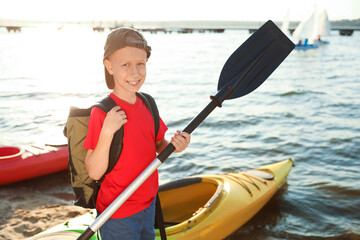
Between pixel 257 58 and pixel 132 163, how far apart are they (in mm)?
1147

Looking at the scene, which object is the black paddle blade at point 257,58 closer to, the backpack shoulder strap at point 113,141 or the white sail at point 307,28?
the backpack shoulder strap at point 113,141

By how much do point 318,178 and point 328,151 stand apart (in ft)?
5.32

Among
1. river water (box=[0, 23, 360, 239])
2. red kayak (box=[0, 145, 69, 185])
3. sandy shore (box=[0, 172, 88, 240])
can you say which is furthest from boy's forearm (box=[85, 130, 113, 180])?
red kayak (box=[0, 145, 69, 185])

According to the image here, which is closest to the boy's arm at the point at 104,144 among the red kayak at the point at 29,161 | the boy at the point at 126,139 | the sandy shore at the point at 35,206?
the boy at the point at 126,139

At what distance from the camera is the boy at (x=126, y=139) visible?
1.67 m

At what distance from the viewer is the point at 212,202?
3.77m

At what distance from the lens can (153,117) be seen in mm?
1948

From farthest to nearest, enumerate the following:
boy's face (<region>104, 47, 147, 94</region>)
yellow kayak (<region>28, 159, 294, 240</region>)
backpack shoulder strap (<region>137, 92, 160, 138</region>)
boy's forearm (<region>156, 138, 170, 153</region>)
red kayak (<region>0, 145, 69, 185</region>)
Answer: red kayak (<region>0, 145, 69, 185</region>) → yellow kayak (<region>28, 159, 294, 240</region>) → boy's forearm (<region>156, 138, 170, 153</region>) → backpack shoulder strap (<region>137, 92, 160, 138</region>) → boy's face (<region>104, 47, 147, 94</region>)

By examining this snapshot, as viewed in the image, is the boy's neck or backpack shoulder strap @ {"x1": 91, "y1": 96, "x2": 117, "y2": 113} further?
the boy's neck

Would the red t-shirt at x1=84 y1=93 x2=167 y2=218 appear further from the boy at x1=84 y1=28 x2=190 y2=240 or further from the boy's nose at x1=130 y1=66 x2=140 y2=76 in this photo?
the boy's nose at x1=130 y1=66 x2=140 y2=76

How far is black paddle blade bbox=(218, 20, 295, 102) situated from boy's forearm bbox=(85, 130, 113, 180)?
951 mm

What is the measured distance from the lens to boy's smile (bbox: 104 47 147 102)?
1.75 m

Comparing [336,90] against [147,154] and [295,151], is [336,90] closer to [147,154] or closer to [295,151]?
[295,151]

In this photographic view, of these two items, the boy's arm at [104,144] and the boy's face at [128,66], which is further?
the boy's face at [128,66]
